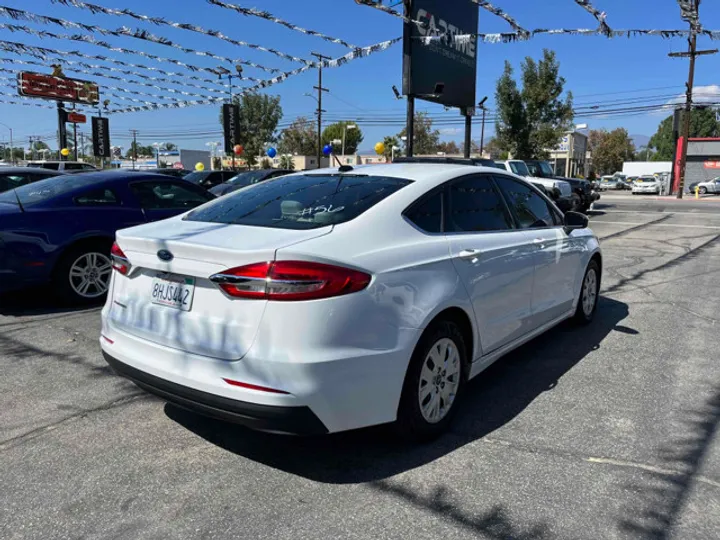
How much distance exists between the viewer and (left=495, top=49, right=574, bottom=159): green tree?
30.8m

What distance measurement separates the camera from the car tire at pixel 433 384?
Answer: 9.93ft

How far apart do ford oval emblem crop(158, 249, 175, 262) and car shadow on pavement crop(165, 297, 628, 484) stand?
3.71 ft

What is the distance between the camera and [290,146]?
73938 millimetres

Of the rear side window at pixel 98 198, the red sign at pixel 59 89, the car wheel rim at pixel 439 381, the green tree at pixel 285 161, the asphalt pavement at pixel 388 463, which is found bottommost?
the asphalt pavement at pixel 388 463

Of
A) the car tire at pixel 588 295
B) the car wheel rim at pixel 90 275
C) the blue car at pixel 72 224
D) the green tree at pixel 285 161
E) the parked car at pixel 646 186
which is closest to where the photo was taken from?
the car tire at pixel 588 295

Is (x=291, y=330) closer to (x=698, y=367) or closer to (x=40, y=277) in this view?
(x=698, y=367)

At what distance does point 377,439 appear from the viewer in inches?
131

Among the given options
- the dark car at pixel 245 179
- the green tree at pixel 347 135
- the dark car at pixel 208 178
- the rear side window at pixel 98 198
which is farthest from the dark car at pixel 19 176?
the green tree at pixel 347 135

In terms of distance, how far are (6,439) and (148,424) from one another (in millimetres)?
774

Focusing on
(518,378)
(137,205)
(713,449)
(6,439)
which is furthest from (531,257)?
(137,205)

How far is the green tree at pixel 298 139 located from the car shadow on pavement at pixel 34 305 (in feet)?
224

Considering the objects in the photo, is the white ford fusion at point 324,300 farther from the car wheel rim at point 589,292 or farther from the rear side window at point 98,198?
the rear side window at point 98,198

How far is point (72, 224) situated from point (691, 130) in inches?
4601

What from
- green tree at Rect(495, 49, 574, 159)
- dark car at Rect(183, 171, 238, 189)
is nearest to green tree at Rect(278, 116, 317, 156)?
green tree at Rect(495, 49, 574, 159)
